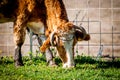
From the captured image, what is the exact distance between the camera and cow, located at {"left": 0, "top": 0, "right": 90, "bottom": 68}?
9234 millimetres

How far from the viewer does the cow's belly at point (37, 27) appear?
1009 cm

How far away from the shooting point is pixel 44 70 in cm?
934

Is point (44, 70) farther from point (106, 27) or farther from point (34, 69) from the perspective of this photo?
point (106, 27)

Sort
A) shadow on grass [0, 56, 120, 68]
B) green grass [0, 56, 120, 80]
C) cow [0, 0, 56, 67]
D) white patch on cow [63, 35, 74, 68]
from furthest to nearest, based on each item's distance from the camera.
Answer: shadow on grass [0, 56, 120, 68] → cow [0, 0, 56, 67] → white patch on cow [63, 35, 74, 68] → green grass [0, 56, 120, 80]

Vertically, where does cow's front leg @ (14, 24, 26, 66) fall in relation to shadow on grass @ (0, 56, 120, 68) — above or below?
above

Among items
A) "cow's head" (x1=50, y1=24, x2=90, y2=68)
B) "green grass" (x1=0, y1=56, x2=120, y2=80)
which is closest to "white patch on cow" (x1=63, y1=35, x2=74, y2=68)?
"cow's head" (x1=50, y1=24, x2=90, y2=68)

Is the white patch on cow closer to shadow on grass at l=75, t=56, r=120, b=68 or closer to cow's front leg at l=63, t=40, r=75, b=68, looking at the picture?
cow's front leg at l=63, t=40, r=75, b=68

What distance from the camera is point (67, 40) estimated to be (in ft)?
29.9

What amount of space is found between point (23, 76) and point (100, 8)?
3.78 metres

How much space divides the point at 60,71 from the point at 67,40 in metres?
0.65

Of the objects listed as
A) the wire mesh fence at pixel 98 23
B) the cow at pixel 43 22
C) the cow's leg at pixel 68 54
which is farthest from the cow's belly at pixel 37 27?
the wire mesh fence at pixel 98 23

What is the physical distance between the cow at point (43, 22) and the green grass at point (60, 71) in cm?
29

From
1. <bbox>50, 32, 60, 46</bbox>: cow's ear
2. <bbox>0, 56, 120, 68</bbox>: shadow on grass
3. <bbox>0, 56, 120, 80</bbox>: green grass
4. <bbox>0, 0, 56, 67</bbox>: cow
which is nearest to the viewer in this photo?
<bbox>0, 56, 120, 80</bbox>: green grass

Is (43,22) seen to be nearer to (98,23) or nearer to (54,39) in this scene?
(54,39)
